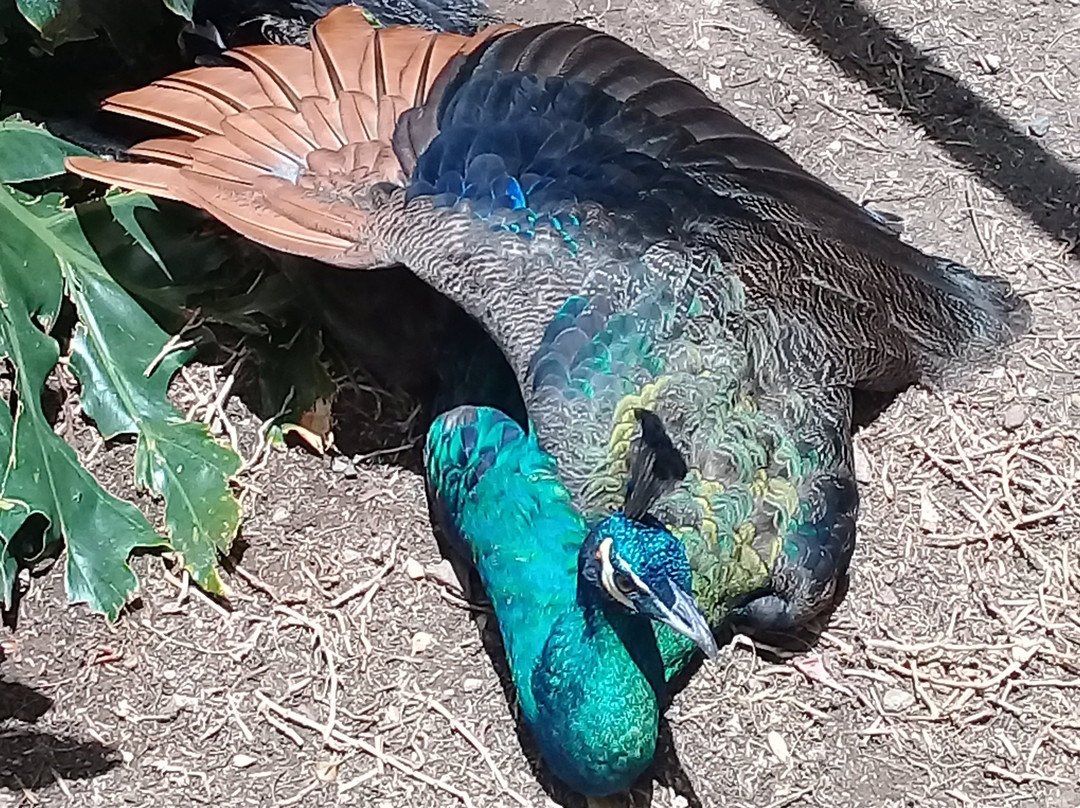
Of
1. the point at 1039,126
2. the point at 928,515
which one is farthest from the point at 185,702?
the point at 1039,126

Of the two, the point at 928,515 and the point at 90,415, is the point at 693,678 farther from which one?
the point at 90,415

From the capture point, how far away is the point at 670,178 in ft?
8.95

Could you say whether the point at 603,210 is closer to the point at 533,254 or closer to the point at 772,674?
the point at 533,254

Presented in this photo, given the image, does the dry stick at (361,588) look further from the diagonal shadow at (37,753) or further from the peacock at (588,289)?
the diagonal shadow at (37,753)

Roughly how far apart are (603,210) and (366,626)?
36.8 inches

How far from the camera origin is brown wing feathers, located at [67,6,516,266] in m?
2.63

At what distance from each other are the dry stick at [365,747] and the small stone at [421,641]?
0.20 metres

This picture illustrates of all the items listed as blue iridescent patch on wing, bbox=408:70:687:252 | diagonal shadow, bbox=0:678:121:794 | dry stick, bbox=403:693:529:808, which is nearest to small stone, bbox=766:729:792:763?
dry stick, bbox=403:693:529:808

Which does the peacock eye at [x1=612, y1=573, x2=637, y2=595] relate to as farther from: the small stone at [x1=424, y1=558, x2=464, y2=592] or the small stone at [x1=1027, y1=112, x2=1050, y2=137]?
the small stone at [x1=1027, y1=112, x2=1050, y2=137]

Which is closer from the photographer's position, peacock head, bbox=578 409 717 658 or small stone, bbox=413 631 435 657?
peacock head, bbox=578 409 717 658

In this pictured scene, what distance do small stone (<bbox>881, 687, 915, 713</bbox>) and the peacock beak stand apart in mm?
614

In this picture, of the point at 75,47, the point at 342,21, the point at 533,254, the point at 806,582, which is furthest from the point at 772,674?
the point at 75,47

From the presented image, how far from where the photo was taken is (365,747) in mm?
2709

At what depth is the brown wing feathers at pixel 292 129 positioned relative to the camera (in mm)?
2627
